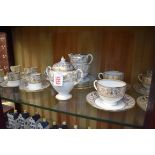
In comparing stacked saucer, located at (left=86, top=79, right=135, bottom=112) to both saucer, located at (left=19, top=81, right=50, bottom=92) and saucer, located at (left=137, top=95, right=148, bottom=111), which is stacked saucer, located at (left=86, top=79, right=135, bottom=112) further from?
saucer, located at (left=19, top=81, right=50, bottom=92)

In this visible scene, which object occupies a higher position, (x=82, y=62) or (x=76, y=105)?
(x=82, y=62)

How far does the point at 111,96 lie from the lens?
0.51 meters

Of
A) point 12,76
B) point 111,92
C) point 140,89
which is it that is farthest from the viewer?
point 12,76

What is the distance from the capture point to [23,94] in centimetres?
65

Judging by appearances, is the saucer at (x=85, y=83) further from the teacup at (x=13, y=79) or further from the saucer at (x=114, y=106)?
the teacup at (x=13, y=79)

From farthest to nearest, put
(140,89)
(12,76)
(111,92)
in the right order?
(12,76), (140,89), (111,92)

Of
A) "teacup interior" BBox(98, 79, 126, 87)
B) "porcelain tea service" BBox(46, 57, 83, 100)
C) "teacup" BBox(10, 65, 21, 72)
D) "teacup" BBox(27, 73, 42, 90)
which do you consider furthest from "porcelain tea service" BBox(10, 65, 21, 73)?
"teacup interior" BBox(98, 79, 126, 87)

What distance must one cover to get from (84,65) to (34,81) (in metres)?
0.18

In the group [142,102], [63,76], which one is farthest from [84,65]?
[142,102]

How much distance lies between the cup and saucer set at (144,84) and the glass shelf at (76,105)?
0.02 m

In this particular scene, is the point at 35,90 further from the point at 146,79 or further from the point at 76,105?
the point at 146,79

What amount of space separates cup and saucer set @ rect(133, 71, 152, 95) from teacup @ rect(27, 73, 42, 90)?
12.4 inches

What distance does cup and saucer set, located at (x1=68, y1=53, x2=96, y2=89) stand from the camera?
643 millimetres
